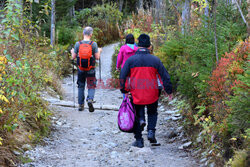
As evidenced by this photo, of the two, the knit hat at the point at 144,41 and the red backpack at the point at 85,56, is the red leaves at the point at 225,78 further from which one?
the red backpack at the point at 85,56

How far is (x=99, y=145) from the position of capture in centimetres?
530

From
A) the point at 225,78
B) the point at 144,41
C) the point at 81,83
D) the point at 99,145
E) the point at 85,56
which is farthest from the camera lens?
the point at 81,83

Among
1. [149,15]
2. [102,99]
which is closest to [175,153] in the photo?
[102,99]

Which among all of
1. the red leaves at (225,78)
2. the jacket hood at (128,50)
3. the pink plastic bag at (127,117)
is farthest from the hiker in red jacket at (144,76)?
the jacket hood at (128,50)

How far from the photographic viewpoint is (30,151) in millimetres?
4496

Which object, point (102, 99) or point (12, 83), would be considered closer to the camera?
point (12, 83)

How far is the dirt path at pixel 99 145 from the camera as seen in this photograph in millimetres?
4465

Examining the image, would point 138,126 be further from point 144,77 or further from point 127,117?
point 144,77

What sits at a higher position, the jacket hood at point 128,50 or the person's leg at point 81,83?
the jacket hood at point 128,50

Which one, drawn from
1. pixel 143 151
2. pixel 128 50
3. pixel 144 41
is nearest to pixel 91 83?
pixel 128 50

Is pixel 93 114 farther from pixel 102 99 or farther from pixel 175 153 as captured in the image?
pixel 175 153

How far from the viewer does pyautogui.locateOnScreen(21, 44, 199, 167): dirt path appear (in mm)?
4465

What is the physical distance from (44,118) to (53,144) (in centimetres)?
65

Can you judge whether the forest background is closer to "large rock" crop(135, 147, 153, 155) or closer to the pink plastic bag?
"large rock" crop(135, 147, 153, 155)
